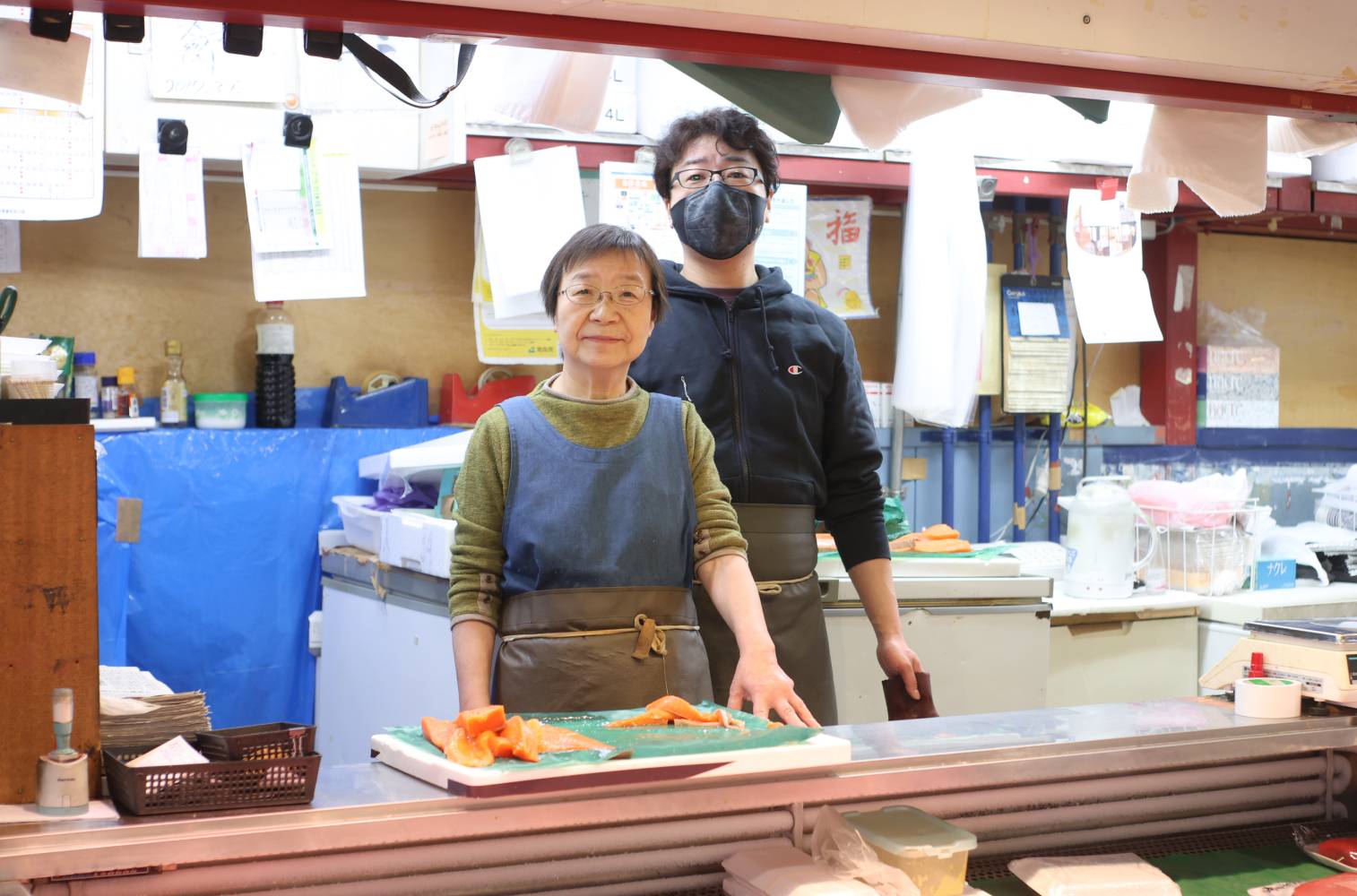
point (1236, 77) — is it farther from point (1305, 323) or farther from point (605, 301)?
point (1305, 323)

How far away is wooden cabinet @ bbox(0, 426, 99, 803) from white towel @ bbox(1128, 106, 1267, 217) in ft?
5.48

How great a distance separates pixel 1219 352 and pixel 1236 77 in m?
4.31

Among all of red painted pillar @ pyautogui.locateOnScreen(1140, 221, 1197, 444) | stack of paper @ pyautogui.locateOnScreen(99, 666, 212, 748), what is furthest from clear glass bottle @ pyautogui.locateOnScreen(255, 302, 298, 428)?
red painted pillar @ pyautogui.locateOnScreen(1140, 221, 1197, 444)

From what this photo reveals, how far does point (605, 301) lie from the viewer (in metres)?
2.26

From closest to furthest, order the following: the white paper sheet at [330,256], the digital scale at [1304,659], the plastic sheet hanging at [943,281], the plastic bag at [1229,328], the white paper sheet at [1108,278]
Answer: the digital scale at [1304,659]
the white paper sheet at [330,256]
the plastic sheet hanging at [943,281]
the white paper sheet at [1108,278]
the plastic bag at [1229,328]

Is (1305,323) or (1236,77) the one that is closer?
(1236,77)

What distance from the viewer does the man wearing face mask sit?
2680 millimetres

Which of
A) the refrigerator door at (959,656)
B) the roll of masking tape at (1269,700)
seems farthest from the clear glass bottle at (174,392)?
the roll of masking tape at (1269,700)

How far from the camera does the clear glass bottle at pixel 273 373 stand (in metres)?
4.51

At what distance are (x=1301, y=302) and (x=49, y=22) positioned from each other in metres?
6.18

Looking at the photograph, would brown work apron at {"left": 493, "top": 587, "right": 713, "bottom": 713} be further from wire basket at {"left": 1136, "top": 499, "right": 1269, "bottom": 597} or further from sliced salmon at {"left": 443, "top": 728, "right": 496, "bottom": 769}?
wire basket at {"left": 1136, "top": 499, "right": 1269, "bottom": 597}

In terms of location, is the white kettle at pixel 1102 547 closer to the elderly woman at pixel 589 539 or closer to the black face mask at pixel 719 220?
the black face mask at pixel 719 220

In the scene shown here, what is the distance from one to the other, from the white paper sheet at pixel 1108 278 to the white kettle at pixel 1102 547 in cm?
65

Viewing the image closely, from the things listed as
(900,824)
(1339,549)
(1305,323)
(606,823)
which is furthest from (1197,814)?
(1305,323)
